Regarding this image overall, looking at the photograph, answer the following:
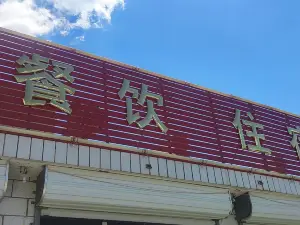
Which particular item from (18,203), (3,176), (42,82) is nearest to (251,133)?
(42,82)

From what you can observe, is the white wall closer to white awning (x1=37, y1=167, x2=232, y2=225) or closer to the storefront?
the storefront

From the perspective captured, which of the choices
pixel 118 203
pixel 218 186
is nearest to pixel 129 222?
pixel 118 203

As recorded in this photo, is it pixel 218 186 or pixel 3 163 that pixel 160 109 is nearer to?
pixel 218 186

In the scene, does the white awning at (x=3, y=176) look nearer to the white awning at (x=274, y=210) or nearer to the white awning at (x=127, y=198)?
the white awning at (x=127, y=198)

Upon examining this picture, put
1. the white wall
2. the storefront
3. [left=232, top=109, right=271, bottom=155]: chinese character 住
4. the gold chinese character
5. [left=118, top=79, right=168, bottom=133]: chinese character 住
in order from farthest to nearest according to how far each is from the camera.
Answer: the gold chinese character → [left=232, top=109, right=271, bottom=155]: chinese character 住 → [left=118, top=79, right=168, bottom=133]: chinese character 住 → the storefront → the white wall

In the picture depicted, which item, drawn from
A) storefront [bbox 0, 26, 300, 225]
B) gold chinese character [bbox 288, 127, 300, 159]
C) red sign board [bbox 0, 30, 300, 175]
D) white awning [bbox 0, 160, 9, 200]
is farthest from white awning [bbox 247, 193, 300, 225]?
white awning [bbox 0, 160, 9, 200]

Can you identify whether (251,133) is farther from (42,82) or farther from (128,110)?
(42,82)

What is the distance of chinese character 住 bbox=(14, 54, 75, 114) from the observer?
7168 millimetres

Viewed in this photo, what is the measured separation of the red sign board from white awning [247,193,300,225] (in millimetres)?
1011

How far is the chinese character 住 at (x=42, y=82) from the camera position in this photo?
7.17m

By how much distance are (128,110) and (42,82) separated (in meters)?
1.95

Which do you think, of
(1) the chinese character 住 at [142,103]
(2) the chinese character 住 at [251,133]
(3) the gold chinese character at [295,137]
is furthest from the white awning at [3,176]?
(3) the gold chinese character at [295,137]

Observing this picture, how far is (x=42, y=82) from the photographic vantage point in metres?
7.46

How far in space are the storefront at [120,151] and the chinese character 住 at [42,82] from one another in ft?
0.07
